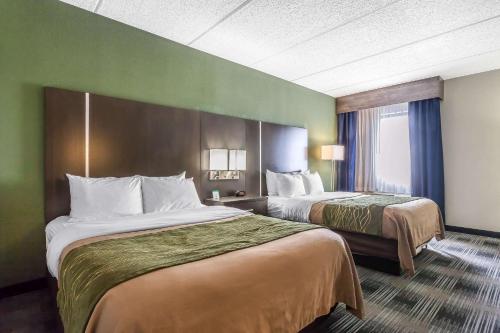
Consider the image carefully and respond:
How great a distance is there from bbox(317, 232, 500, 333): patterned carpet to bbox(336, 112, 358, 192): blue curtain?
8.35ft

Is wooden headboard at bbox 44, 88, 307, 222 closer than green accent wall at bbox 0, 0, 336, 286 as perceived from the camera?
No

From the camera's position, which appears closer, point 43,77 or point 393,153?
point 43,77

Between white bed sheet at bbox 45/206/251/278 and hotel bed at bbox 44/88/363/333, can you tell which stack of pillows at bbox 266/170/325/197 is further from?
white bed sheet at bbox 45/206/251/278

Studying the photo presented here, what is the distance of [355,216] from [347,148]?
3.03m

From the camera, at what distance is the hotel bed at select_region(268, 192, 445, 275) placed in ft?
9.24

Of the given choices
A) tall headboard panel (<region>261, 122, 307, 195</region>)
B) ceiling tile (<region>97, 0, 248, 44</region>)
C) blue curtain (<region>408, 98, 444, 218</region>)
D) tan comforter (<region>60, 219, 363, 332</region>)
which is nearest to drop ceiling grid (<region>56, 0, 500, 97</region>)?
ceiling tile (<region>97, 0, 248, 44</region>)

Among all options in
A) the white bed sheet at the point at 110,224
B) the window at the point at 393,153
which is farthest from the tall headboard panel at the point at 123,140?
the window at the point at 393,153

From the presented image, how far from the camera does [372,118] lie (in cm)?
561

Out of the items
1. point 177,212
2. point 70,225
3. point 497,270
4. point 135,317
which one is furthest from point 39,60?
point 497,270

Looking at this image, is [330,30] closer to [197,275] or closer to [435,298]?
[435,298]

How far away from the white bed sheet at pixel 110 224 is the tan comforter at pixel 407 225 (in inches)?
61.6

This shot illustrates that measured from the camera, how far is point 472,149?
4.43 meters

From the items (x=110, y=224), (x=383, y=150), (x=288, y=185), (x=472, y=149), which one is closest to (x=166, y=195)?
(x=110, y=224)

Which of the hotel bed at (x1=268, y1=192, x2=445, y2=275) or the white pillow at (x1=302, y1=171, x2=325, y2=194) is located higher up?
the white pillow at (x1=302, y1=171, x2=325, y2=194)
